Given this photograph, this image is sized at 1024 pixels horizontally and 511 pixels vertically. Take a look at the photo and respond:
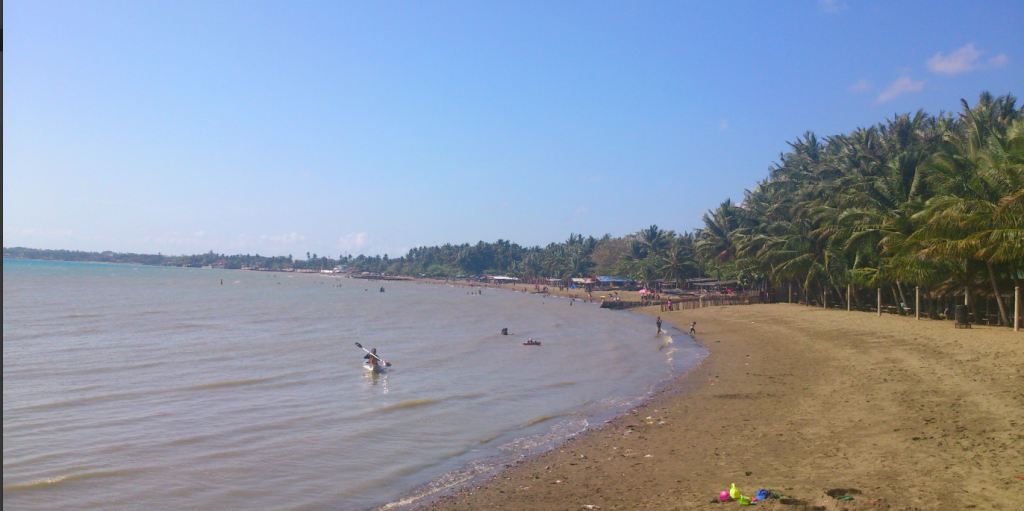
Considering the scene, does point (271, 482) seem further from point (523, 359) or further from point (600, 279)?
point (600, 279)

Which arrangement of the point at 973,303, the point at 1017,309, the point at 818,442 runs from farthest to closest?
the point at 973,303 → the point at 1017,309 → the point at 818,442

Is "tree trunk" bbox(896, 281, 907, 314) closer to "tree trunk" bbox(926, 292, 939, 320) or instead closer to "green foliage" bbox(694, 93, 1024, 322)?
"green foliage" bbox(694, 93, 1024, 322)

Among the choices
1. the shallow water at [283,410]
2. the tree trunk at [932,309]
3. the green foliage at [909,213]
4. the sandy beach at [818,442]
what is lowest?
the shallow water at [283,410]

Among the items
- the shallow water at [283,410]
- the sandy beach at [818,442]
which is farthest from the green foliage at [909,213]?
the shallow water at [283,410]

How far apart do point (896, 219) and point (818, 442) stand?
22829 millimetres

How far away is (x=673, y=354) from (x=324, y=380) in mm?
15684

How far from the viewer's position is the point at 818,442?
1203 centimetres

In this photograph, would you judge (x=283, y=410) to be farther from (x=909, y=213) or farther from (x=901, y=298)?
(x=901, y=298)

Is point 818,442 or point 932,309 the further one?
point 932,309

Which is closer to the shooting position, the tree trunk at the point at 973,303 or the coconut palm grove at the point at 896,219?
the coconut palm grove at the point at 896,219

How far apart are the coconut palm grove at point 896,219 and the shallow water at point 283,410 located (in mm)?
11130

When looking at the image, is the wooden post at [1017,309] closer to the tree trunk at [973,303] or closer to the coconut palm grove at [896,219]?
the coconut palm grove at [896,219]

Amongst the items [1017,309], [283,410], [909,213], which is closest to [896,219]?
[909,213]

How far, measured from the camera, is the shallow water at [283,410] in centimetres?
1211
